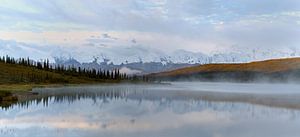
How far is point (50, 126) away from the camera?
2844 centimetres

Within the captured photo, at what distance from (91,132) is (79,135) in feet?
4.34

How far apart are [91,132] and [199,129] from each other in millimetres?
7764

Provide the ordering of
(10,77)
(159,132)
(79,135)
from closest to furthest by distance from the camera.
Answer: (79,135), (159,132), (10,77)

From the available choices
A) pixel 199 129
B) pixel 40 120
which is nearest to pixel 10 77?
pixel 40 120

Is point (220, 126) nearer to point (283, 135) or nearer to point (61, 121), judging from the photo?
point (283, 135)

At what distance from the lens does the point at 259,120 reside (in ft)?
113

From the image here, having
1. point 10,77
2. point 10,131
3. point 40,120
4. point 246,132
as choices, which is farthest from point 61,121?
point 10,77

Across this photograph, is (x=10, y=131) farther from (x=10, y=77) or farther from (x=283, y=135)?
(x=10, y=77)

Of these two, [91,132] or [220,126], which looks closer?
[91,132]

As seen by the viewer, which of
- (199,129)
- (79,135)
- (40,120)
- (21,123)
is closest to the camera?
(79,135)

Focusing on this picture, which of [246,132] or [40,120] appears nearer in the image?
[246,132]

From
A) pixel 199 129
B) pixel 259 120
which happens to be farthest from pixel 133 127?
pixel 259 120

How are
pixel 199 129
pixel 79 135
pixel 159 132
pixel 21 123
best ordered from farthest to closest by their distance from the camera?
pixel 21 123 → pixel 199 129 → pixel 159 132 → pixel 79 135

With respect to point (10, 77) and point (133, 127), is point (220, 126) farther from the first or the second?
point (10, 77)
